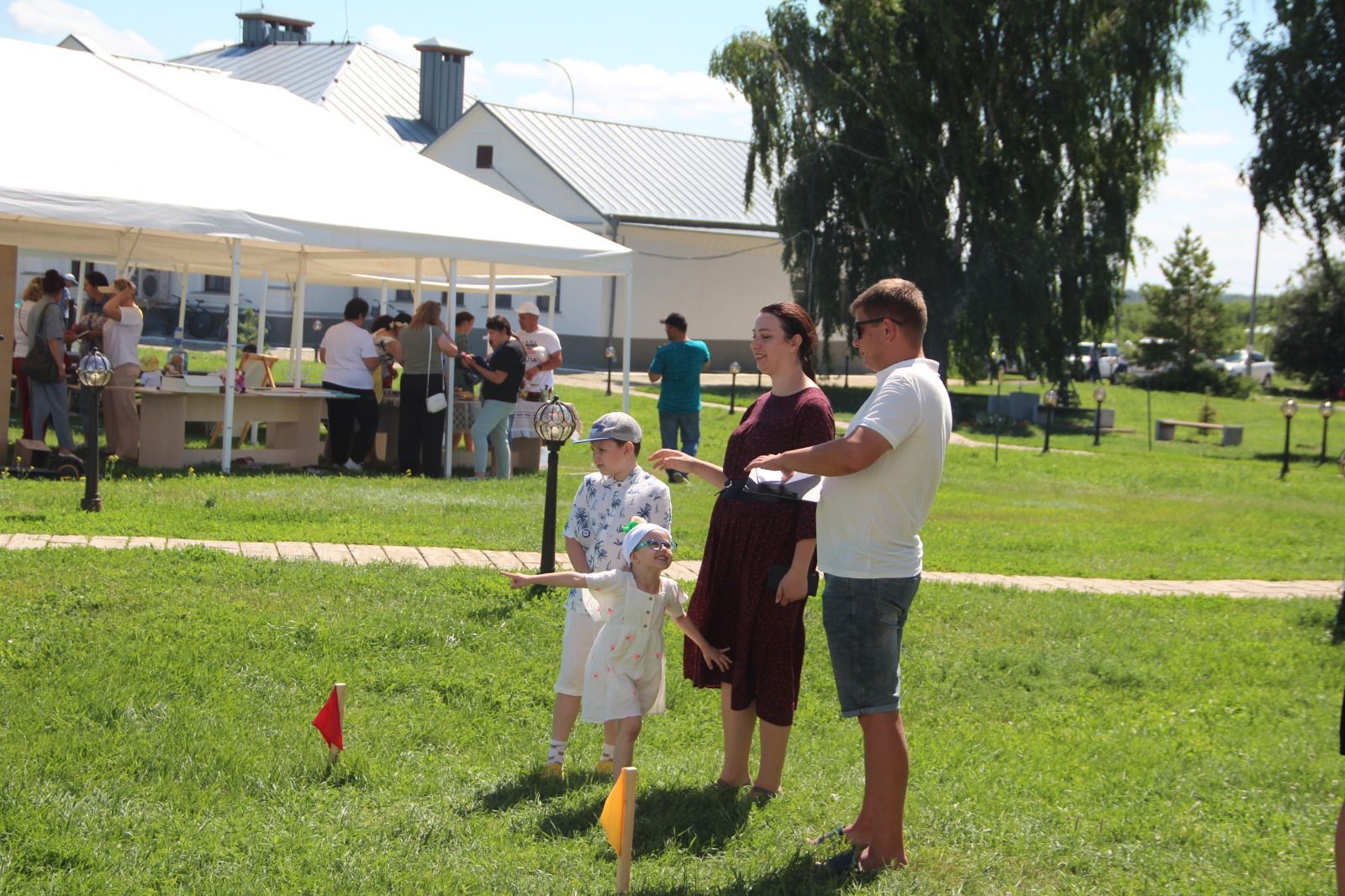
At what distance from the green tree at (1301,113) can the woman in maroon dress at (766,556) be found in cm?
Answer: 2436

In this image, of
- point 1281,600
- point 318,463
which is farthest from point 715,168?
point 1281,600

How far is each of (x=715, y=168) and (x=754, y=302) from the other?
5015mm

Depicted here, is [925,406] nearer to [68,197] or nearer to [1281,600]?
[1281,600]

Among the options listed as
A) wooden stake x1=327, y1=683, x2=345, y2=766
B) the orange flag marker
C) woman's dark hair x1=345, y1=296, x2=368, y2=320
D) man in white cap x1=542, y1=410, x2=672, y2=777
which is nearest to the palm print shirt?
man in white cap x1=542, y1=410, x2=672, y2=777

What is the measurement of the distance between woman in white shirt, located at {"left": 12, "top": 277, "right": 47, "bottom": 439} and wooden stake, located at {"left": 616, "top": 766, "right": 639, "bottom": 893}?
10.3 meters

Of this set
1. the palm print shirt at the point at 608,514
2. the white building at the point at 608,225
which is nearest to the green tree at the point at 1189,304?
the white building at the point at 608,225

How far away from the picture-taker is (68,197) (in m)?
11.9

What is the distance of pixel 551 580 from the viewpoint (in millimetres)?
4910

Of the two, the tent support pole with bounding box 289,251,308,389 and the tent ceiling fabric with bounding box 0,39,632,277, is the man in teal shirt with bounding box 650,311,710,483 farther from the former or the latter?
the tent support pole with bounding box 289,251,308,389

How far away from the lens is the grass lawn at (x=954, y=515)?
1006cm

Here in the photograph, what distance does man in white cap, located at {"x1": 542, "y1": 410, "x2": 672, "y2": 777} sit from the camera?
5.29m

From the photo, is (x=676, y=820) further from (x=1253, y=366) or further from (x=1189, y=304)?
(x=1253, y=366)

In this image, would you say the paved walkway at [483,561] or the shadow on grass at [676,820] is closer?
the shadow on grass at [676,820]

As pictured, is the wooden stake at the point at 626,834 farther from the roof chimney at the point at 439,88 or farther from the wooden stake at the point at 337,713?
the roof chimney at the point at 439,88
